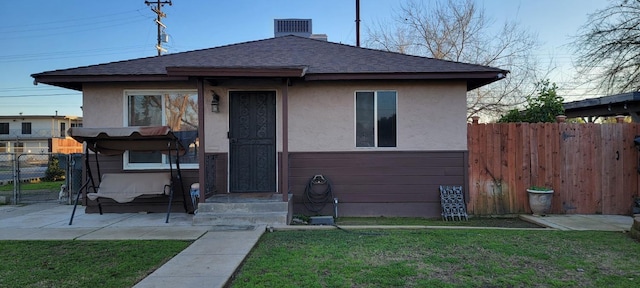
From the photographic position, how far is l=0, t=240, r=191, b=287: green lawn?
3.68 m

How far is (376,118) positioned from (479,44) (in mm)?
10375

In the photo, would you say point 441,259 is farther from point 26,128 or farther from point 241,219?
point 26,128

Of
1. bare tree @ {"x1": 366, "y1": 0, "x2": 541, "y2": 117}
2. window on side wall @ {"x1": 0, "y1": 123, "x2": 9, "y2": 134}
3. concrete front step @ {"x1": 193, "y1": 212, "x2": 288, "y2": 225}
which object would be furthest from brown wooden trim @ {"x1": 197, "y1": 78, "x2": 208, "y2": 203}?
window on side wall @ {"x1": 0, "y1": 123, "x2": 9, "y2": 134}

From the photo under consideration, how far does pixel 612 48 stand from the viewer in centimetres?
1170

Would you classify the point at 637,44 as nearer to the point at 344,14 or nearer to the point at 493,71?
the point at 493,71

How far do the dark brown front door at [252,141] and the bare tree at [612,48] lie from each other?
1037 centimetres

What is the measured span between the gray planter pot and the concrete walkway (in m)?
0.18

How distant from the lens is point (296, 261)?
166 inches

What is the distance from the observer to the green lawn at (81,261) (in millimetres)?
3683

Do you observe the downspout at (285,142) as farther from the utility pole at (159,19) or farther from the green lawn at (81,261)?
the utility pole at (159,19)

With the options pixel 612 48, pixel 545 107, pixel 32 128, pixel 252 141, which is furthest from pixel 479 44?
pixel 32 128

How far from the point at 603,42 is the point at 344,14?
9.07 metres

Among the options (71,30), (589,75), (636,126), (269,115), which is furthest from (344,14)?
(71,30)

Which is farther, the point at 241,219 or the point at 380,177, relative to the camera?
the point at 380,177
